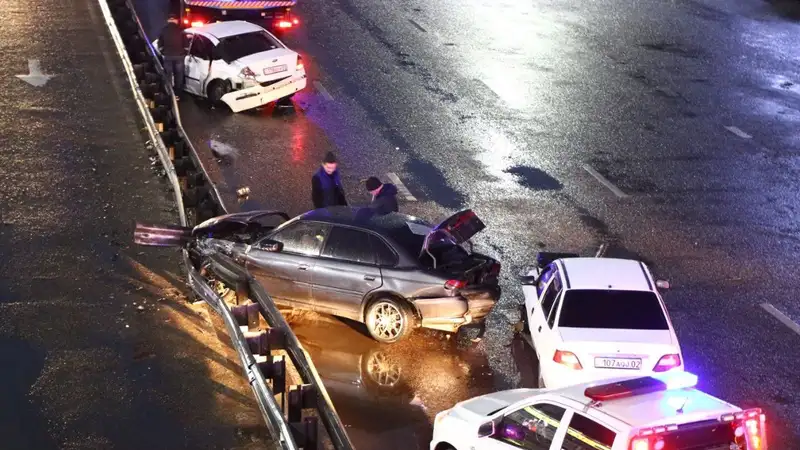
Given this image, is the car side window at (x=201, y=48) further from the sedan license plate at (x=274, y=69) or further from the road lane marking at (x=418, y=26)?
the road lane marking at (x=418, y=26)

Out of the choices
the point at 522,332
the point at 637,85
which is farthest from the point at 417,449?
the point at 637,85

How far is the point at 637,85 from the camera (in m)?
22.5

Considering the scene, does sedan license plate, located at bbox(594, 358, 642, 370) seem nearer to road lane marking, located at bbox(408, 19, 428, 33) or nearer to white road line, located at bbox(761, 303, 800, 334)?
white road line, located at bbox(761, 303, 800, 334)

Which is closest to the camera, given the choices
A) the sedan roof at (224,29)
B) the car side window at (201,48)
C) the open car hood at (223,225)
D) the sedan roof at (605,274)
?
the sedan roof at (605,274)

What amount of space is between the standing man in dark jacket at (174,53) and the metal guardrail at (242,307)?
2.62 ft

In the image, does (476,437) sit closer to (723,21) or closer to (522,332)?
(522,332)

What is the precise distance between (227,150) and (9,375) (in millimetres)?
8464

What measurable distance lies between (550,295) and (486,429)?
3.35 m

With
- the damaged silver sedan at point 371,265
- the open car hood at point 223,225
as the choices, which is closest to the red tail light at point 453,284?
the damaged silver sedan at point 371,265

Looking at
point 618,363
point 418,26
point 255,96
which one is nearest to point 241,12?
point 418,26

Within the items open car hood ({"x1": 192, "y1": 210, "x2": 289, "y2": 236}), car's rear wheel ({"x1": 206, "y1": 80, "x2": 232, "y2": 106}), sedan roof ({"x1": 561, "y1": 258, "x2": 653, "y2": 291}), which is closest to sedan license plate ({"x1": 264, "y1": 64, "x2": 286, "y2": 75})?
car's rear wheel ({"x1": 206, "y1": 80, "x2": 232, "y2": 106})

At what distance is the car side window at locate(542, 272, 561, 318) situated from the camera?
11305 mm

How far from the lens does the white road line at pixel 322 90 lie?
2092 centimetres

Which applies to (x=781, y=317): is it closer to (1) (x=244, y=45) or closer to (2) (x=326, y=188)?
(2) (x=326, y=188)
